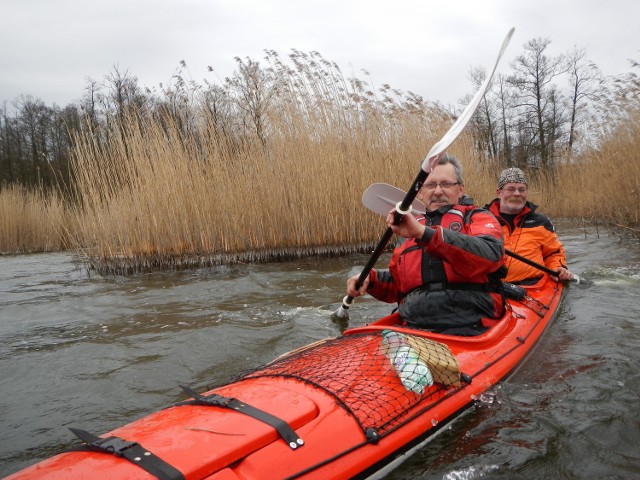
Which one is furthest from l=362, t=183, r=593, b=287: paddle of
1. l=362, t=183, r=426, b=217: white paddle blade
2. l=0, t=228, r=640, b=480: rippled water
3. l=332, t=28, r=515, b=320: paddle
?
l=0, t=228, r=640, b=480: rippled water

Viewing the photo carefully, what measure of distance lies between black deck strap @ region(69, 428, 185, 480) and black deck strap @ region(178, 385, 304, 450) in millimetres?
336

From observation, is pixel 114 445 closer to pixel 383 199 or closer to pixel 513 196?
pixel 383 199

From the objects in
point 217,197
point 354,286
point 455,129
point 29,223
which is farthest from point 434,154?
point 29,223

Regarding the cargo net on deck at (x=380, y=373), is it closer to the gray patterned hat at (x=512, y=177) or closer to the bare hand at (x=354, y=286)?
the bare hand at (x=354, y=286)

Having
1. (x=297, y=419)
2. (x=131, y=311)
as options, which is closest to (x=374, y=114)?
(x=131, y=311)

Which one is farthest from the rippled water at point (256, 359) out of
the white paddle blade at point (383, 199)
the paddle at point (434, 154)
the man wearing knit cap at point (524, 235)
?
the white paddle blade at point (383, 199)

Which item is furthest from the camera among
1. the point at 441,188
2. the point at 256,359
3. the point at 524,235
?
the point at 524,235

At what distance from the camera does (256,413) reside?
5.80 ft

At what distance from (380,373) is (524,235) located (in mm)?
3045

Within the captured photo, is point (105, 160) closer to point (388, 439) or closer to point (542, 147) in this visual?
point (388, 439)

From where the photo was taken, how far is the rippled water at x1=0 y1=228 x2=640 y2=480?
2.20m

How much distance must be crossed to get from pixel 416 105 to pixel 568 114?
18.0 meters

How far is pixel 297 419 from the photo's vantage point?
1.76 m

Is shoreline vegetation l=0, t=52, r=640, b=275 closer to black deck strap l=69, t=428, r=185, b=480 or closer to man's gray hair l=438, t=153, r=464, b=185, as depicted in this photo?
man's gray hair l=438, t=153, r=464, b=185
